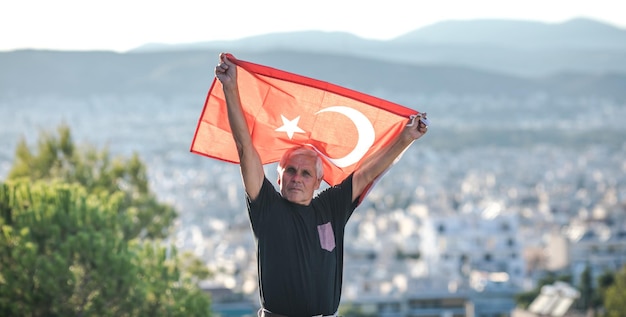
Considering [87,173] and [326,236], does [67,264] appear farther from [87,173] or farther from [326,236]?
[87,173]

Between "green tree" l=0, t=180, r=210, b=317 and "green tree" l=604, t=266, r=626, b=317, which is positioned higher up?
"green tree" l=0, t=180, r=210, b=317

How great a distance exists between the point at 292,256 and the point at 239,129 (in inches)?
17.1

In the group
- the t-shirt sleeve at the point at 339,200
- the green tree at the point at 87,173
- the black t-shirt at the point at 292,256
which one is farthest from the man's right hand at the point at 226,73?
the green tree at the point at 87,173

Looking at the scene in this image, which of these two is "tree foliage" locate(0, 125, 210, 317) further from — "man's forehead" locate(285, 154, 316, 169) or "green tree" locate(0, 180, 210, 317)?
"man's forehead" locate(285, 154, 316, 169)

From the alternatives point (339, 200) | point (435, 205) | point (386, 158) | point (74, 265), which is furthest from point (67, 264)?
point (435, 205)

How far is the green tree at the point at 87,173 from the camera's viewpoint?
64.0 feet

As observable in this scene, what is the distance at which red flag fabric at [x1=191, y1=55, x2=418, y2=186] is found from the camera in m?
5.05

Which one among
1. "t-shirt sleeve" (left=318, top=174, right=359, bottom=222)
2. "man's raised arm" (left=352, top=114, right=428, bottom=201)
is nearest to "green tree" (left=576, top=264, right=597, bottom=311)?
"man's raised arm" (left=352, top=114, right=428, bottom=201)

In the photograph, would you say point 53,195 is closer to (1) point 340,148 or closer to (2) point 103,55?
(1) point 340,148

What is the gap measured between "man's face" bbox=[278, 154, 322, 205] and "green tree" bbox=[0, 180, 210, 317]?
7.00 m

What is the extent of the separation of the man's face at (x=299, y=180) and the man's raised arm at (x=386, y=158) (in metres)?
0.18

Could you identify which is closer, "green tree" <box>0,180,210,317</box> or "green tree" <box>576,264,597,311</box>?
"green tree" <box>0,180,210,317</box>

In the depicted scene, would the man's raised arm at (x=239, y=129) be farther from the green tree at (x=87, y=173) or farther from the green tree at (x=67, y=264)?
the green tree at (x=87, y=173)

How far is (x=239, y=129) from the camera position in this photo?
4.57 m
